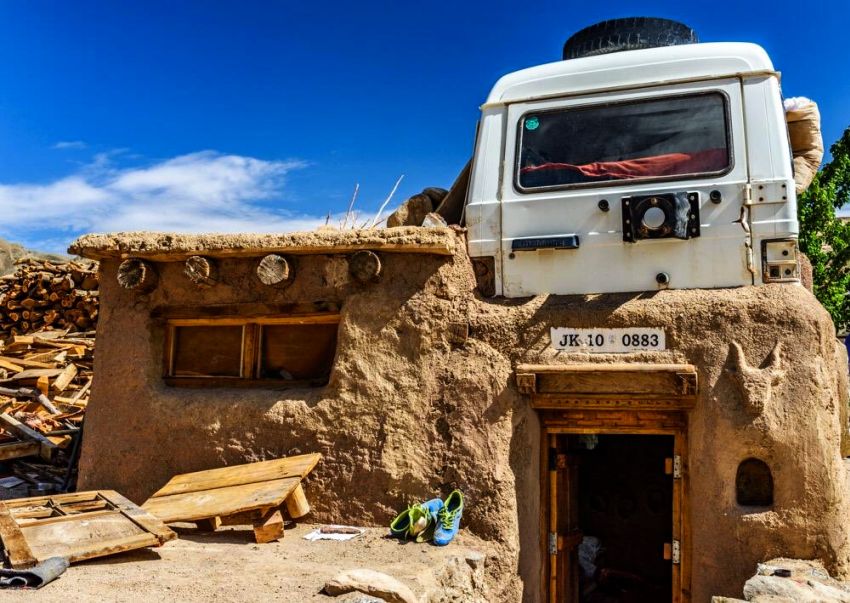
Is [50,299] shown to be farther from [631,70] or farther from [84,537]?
[631,70]

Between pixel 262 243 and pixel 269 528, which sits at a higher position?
pixel 262 243

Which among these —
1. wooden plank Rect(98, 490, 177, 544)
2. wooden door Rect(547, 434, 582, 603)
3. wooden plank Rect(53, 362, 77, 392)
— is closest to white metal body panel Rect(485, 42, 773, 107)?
wooden door Rect(547, 434, 582, 603)

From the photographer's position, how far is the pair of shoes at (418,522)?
577cm

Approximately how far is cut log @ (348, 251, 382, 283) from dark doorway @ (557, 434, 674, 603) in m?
4.48

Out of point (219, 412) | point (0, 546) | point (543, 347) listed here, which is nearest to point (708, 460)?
point (543, 347)

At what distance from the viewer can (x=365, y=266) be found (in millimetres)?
6359

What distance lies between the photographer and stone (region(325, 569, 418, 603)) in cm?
442

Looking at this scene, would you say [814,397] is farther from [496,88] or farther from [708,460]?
[496,88]

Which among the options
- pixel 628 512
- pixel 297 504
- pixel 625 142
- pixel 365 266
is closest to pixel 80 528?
pixel 297 504

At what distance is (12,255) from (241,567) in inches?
1148

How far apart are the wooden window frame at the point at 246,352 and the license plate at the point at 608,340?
1.89 m

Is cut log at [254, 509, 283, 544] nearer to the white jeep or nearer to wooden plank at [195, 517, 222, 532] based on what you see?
wooden plank at [195, 517, 222, 532]

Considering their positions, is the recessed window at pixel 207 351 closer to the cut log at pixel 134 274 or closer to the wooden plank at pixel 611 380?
the cut log at pixel 134 274

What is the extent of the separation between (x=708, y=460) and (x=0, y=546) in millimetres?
4779
